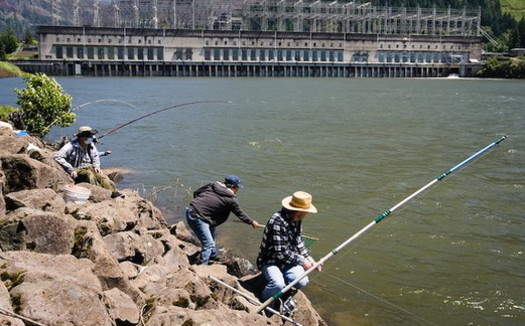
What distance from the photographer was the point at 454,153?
25.8 m

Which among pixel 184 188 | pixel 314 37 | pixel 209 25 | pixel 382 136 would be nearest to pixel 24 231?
pixel 184 188

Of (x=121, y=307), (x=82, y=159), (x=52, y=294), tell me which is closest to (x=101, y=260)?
(x=121, y=307)

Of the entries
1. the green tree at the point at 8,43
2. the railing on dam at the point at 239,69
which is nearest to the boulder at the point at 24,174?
the railing on dam at the point at 239,69

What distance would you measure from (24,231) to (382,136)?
27087 millimetres

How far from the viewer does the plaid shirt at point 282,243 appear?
8156mm

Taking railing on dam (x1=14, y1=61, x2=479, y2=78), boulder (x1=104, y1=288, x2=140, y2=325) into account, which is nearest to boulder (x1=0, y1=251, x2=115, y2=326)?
boulder (x1=104, y1=288, x2=140, y2=325)

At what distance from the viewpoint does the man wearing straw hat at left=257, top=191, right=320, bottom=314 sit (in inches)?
319

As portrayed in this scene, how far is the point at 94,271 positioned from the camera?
21.2 ft

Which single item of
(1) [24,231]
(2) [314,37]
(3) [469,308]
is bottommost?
(3) [469,308]

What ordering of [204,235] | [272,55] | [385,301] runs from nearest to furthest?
[385,301] < [204,235] < [272,55]

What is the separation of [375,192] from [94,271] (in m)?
12.9

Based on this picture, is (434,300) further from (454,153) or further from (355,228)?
(454,153)

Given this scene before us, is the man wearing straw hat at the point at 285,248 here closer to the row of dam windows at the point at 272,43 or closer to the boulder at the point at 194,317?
the boulder at the point at 194,317

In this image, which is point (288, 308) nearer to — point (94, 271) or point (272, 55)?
point (94, 271)
